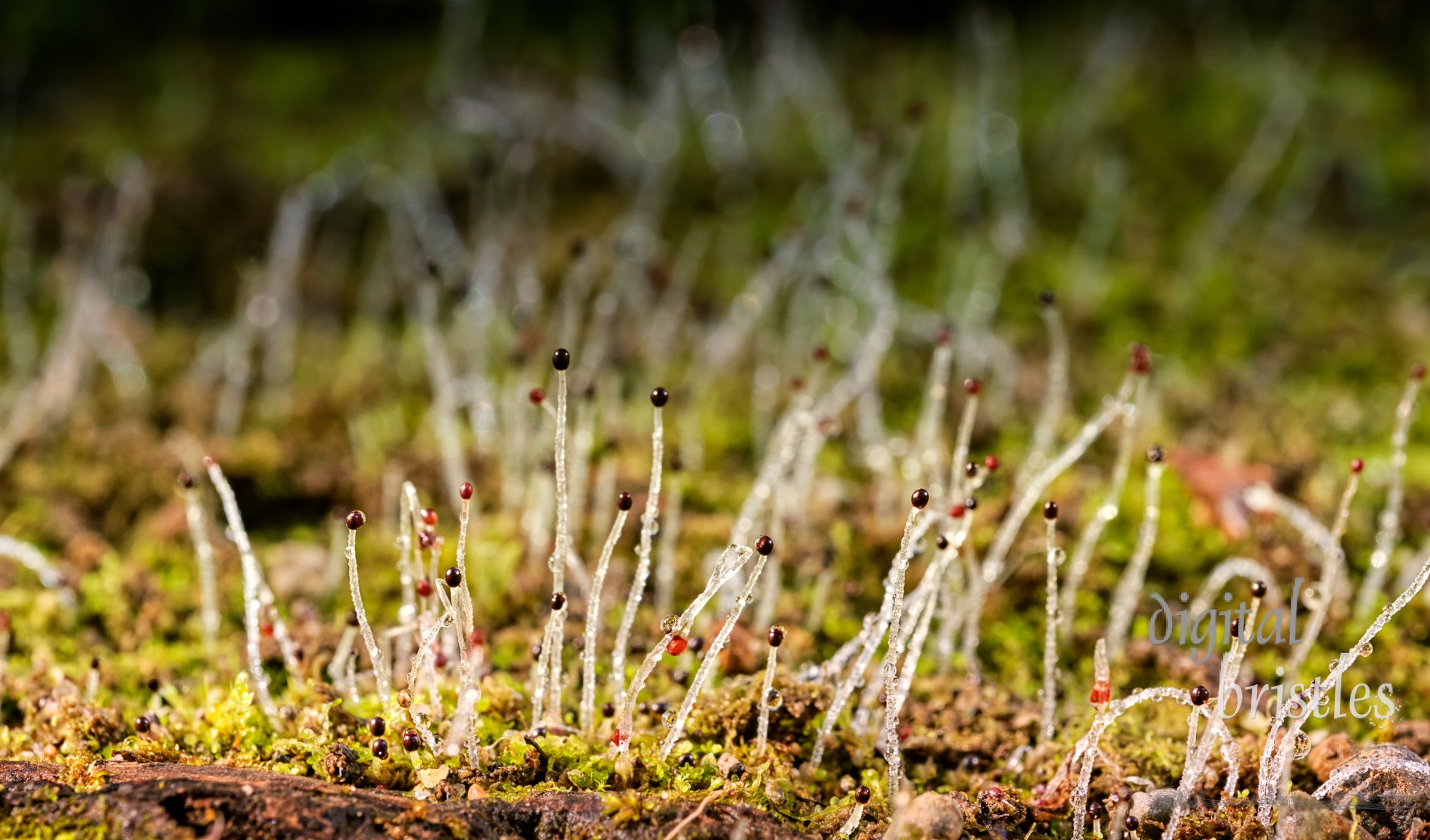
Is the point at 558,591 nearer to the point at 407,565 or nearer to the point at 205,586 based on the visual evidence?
the point at 407,565

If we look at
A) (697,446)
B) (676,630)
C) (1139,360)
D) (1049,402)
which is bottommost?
(676,630)

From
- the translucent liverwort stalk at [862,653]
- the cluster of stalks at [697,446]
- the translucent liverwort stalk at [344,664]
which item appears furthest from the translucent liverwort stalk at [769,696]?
the translucent liverwort stalk at [344,664]

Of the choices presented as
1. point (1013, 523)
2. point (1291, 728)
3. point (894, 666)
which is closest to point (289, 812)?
point (894, 666)

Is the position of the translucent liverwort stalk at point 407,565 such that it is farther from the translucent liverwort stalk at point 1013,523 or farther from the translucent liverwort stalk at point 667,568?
the translucent liverwort stalk at point 1013,523

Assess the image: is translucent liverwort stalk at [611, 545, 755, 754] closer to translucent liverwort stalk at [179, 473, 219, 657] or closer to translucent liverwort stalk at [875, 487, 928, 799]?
translucent liverwort stalk at [875, 487, 928, 799]

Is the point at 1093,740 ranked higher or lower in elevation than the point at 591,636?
lower

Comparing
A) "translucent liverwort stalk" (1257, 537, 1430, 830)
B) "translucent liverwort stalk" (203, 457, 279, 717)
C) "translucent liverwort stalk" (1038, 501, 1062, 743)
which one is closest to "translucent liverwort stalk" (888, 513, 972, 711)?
"translucent liverwort stalk" (1038, 501, 1062, 743)

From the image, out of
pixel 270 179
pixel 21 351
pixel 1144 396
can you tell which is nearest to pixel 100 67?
pixel 270 179
